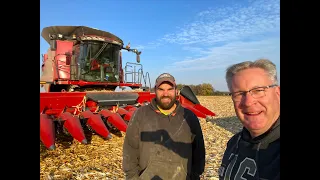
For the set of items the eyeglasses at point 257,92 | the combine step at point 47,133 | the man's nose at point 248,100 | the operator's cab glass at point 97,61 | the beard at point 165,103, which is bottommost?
the combine step at point 47,133

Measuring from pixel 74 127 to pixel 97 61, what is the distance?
16.0ft

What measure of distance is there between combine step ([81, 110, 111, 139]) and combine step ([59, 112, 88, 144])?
42cm

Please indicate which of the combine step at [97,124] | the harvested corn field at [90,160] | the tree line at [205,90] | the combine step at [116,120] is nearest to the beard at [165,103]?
the harvested corn field at [90,160]

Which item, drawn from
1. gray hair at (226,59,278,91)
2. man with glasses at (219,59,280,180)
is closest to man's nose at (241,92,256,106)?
man with glasses at (219,59,280,180)

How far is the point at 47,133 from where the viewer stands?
15.7ft

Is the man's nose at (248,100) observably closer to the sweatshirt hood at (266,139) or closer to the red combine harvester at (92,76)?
the sweatshirt hood at (266,139)

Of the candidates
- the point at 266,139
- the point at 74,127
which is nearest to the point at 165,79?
the point at 266,139

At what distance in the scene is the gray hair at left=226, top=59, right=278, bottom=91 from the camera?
4.71ft

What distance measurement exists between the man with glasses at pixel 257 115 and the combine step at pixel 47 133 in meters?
4.06

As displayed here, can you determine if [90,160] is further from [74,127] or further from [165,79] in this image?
[165,79]

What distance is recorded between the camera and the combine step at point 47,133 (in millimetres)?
4602
